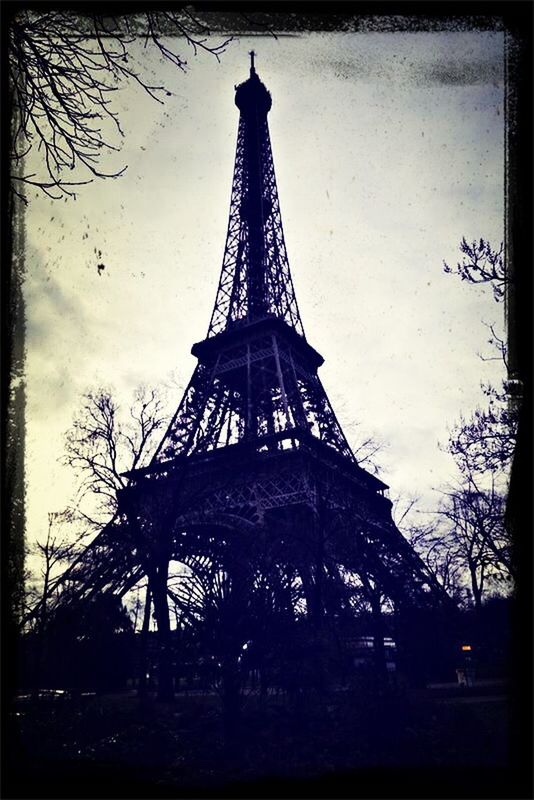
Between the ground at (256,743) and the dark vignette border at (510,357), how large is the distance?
0.77 meters

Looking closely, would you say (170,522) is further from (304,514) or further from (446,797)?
(446,797)

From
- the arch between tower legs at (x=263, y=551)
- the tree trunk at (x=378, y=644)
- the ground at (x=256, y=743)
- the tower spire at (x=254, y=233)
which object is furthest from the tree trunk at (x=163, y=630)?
the tower spire at (x=254, y=233)

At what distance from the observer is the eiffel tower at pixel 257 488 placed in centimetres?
1347

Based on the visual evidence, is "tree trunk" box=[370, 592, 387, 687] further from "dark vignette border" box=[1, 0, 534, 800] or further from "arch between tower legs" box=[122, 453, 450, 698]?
"dark vignette border" box=[1, 0, 534, 800]

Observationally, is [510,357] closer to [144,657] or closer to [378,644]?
[378,644]

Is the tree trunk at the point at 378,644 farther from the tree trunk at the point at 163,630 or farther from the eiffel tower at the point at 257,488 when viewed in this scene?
the tree trunk at the point at 163,630

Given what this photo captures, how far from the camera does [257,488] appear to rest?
22.0 meters

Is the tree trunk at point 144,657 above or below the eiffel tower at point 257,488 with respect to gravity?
below

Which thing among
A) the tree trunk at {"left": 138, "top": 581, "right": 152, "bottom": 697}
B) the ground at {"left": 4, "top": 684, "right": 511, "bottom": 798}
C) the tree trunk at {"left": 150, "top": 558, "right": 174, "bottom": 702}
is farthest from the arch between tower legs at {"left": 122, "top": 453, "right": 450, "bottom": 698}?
the ground at {"left": 4, "top": 684, "right": 511, "bottom": 798}

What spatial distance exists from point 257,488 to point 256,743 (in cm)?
1236

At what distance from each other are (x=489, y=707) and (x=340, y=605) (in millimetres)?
4182

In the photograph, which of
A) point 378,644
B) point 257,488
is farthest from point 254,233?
point 378,644

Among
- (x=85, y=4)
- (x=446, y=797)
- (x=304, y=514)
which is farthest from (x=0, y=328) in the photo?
(x=304, y=514)

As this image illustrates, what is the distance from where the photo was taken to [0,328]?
443 cm
